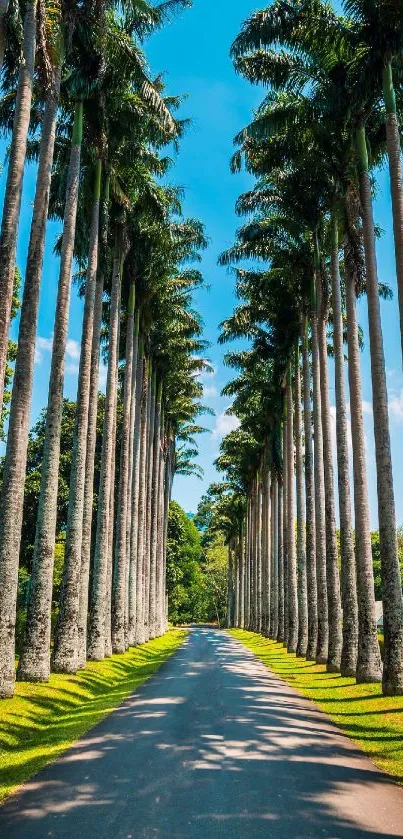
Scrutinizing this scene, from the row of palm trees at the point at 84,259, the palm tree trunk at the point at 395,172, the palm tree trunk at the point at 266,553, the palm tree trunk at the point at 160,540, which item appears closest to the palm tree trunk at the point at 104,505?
the row of palm trees at the point at 84,259

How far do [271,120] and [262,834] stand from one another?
20.2 m

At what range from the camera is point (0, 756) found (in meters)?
8.86

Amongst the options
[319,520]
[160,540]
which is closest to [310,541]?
[319,520]

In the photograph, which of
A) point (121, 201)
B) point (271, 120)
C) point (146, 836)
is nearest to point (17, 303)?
point (121, 201)

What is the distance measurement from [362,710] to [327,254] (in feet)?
57.7

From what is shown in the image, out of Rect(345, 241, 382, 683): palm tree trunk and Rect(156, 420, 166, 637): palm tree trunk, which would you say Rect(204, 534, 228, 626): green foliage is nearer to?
Rect(156, 420, 166, 637): palm tree trunk

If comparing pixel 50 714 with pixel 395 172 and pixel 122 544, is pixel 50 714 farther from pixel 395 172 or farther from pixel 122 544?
pixel 122 544

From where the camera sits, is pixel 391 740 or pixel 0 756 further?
pixel 391 740

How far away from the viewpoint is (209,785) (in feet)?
24.0

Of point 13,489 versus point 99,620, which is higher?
point 13,489

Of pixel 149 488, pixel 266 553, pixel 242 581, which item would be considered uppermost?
pixel 149 488

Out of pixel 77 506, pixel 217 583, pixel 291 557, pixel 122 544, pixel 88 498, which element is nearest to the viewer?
pixel 77 506

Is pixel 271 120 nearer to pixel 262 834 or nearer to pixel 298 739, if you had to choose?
pixel 298 739

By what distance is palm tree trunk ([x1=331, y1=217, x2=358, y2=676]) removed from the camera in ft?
61.3
